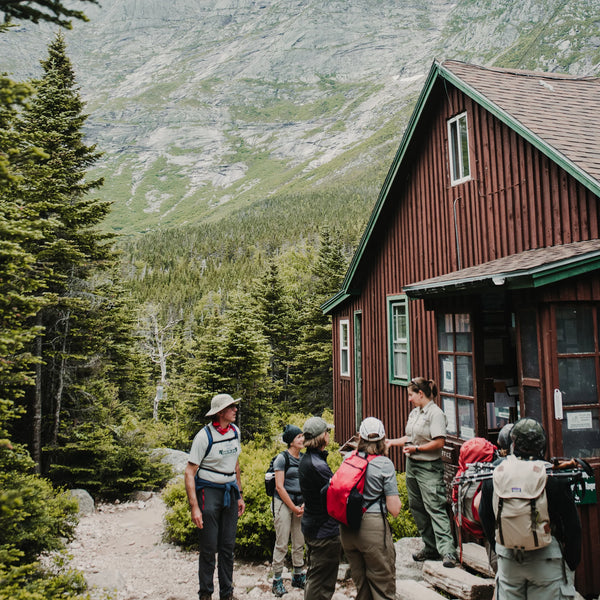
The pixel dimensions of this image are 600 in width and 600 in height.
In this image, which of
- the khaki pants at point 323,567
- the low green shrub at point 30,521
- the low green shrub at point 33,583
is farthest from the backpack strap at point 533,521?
the low green shrub at point 30,521

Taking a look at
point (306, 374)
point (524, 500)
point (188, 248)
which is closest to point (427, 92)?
point (524, 500)

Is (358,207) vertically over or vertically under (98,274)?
over

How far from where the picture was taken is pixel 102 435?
1234 centimetres

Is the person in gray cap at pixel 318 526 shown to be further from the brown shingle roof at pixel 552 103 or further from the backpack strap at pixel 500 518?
the brown shingle roof at pixel 552 103

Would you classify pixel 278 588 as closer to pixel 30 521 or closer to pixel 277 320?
pixel 30 521

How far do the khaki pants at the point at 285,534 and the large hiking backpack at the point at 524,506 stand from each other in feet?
10.9

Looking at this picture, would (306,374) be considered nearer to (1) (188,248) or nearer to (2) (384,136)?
(1) (188,248)

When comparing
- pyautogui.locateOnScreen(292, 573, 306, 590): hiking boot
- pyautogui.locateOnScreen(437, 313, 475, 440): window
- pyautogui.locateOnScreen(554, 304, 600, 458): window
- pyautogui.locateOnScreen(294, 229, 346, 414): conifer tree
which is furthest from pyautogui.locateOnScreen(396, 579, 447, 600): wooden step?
pyautogui.locateOnScreen(294, 229, 346, 414): conifer tree

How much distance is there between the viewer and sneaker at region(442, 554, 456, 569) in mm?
5727

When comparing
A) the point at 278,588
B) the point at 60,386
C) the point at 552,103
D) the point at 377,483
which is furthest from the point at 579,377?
the point at 60,386

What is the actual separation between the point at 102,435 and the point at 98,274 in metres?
4.63

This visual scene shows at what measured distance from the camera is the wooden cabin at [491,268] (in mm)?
5715

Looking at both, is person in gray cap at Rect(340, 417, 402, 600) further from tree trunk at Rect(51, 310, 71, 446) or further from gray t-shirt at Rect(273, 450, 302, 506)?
tree trunk at Rect(51, 310, 71, 446)

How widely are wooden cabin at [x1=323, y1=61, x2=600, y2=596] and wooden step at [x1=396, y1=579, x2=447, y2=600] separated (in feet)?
5.53
